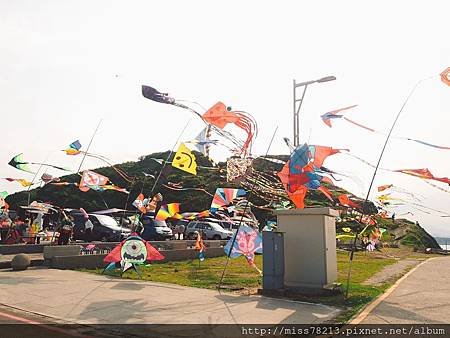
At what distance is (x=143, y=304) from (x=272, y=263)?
3.32m

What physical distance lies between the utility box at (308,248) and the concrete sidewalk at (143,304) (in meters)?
1.38

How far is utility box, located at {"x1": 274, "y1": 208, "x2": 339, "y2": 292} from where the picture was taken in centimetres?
1059

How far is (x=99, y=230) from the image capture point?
83.3 feet

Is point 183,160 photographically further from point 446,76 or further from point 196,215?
point 196,215

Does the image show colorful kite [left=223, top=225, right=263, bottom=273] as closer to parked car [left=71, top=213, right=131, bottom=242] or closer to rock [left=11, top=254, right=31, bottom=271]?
rock [left=11, top=254, right=31, bottom=271]

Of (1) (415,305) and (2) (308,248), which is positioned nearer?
(1) (415,305)

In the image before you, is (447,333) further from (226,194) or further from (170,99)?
(226,194)

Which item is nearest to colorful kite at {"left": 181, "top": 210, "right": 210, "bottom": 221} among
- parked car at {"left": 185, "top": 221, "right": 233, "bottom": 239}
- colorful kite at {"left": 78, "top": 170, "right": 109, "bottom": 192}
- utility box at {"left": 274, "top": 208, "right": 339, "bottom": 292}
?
colorful kite at {"left": 78, "top": 170, "right": 109, "bottom": 192}

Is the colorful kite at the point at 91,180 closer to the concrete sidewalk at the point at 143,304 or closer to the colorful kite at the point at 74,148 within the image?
the colorful kite at the point at 74,148

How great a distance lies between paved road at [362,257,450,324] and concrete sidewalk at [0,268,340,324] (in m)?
1.02

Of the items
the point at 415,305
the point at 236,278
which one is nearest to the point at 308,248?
the point at 415,305

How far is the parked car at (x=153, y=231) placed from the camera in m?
28.1

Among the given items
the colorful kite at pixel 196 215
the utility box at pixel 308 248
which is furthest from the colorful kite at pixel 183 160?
the colorful kite at pixel 196 215

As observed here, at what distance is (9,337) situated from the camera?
247 inches
